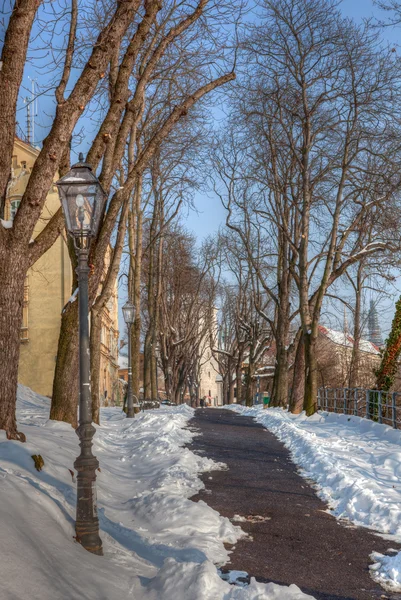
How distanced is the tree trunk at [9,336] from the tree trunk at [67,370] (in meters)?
3.96

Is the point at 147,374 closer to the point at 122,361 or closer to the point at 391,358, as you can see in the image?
the point at 391,358

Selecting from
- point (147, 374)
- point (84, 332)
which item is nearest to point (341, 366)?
point (147, 374)

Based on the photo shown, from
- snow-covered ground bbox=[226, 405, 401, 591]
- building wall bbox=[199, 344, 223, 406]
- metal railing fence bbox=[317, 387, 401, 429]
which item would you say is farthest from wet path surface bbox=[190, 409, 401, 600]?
building wall bbox=[199, 344, 223, 406]

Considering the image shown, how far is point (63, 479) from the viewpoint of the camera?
8.59 meters

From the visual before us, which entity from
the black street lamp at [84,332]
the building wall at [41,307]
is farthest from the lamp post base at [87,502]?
the building wall at [41,307]

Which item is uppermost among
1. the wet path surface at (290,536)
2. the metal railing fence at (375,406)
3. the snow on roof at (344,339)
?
the snow on roof at (344,339)

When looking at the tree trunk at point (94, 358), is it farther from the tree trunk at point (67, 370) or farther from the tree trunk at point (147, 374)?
the tree trunk at point (147, 374)

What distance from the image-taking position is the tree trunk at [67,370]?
13062 mm

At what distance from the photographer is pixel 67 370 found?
13.1m

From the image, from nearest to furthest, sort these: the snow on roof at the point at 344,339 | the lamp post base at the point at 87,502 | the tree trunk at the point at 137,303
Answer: the lamp post base at the point at 87,502
the tree trunk at the point at 137,303
the snow on roof at the point at 344,339

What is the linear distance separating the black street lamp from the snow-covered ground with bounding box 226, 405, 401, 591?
263cm

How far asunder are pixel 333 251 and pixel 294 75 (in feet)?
20.2

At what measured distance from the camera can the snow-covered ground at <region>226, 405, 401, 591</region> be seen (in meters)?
8.14

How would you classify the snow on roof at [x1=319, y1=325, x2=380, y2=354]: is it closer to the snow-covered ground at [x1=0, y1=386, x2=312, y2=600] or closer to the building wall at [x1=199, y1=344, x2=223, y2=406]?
the snow-covered ground at [x1=0, y1=386, x2=312, y2=600]
